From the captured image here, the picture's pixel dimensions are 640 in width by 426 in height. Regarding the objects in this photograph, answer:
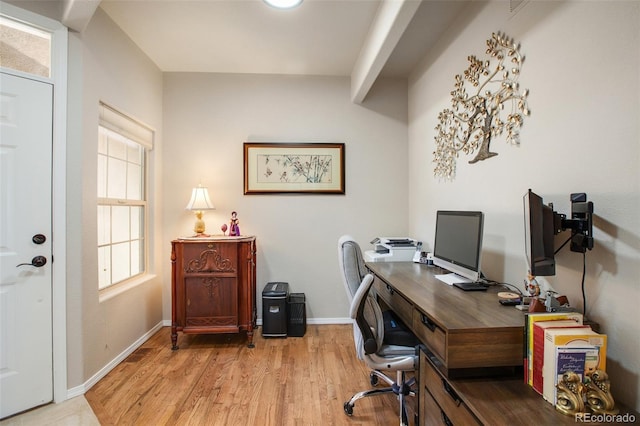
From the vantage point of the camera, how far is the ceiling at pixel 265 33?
2174mm

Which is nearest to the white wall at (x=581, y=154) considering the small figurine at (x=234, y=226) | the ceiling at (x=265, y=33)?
the ceiling at (x=265, y=33)

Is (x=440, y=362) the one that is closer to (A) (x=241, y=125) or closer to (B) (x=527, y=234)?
(B) (x=527, y=234)

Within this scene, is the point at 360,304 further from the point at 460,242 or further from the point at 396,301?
the point at 460,242

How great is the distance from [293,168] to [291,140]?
0.31 m

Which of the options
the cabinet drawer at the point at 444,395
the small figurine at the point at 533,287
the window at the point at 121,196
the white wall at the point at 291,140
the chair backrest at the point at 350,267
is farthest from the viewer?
the white wall at the point at 291,140

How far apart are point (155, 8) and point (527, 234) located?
2.86 metres

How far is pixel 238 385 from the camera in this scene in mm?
2141

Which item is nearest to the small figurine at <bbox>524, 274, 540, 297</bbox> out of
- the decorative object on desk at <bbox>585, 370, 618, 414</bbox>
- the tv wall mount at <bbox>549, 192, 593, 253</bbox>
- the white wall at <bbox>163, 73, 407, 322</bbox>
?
the tv wall mount at <bbox>549, 192, 593, 253</bbox>

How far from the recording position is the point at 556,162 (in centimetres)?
141

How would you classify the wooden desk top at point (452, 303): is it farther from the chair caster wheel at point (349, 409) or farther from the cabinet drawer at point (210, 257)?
the cabinet drawer at point (210, 257)

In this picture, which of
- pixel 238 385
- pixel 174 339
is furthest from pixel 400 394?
pixel 174 339

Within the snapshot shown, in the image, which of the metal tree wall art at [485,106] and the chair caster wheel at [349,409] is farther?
the chair caster wheel at [349,409]

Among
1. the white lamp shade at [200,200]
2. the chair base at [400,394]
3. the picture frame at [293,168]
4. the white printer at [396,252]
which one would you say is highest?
the picture frame at [293,168]

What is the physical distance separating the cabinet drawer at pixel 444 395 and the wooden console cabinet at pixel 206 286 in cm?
179
